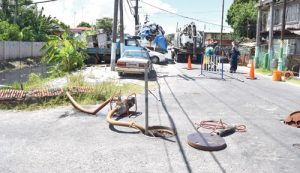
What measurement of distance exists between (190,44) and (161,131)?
24687 millimetres

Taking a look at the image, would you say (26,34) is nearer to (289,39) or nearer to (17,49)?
(17,49)

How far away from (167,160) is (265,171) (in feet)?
4.98

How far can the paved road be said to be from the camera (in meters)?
5.79

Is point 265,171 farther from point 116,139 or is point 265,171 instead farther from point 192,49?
point 192,49

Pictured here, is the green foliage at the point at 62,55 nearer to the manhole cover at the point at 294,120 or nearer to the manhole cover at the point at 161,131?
the manhole cover at the point at 161,131

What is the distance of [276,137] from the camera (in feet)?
25.0

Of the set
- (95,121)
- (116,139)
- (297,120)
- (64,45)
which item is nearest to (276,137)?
(297,120)

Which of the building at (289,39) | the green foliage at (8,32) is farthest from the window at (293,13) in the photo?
the green foliage at (8,32)

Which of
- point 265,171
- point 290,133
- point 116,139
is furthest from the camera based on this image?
point 290,133

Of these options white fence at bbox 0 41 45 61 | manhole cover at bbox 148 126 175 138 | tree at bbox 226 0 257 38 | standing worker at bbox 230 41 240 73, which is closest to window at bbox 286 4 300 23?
standing worker at bbox 230 41 240 73

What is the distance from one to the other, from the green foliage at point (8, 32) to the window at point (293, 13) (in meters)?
24.7

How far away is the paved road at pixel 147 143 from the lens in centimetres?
579

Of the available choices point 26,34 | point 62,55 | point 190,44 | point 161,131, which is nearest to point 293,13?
point 190,44

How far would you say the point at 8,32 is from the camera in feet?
109
